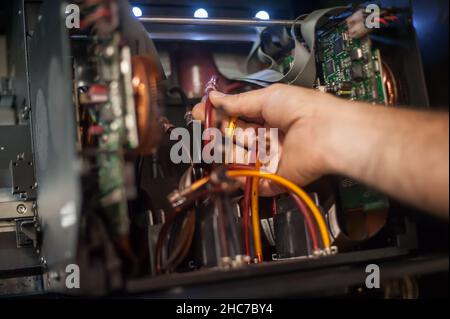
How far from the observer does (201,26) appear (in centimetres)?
172

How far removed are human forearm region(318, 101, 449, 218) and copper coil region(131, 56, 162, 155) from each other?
1.31 ft

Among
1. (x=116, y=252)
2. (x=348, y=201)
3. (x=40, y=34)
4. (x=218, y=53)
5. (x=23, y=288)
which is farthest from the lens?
(x=218, y=53)

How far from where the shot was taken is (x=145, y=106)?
37.9 inches

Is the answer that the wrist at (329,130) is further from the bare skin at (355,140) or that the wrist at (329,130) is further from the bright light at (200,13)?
the bright light at (200,13)

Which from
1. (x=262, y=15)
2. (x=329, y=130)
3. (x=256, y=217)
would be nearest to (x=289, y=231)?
(x=256, y=217)

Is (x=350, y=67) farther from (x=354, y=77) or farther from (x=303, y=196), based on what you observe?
(x=303, y=196)

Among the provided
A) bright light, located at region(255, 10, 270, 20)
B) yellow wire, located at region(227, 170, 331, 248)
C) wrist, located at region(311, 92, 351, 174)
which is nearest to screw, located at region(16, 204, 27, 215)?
yellow wire, located at region(227, 170, 331, 248)

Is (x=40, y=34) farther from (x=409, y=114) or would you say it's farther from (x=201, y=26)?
(x=409, y=114)

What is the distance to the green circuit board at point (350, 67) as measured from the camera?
1.29m

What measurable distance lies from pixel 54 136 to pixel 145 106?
0.75 feet

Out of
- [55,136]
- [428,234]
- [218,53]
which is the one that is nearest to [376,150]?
[428,234]

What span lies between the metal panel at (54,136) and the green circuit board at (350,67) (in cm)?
69

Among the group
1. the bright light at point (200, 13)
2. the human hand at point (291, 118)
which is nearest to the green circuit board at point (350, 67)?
the human hand at point (291, 118)
